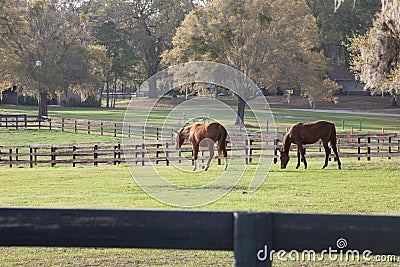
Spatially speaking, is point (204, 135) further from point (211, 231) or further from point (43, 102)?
Answer: point (43, 102)

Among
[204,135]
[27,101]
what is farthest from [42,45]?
[204,135]

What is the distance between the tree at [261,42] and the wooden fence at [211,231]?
42151 millimetres

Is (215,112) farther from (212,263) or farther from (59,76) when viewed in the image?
A: (59,76)

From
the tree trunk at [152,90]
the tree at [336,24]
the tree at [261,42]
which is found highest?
the tree at [336,24]

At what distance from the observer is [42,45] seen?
179ft

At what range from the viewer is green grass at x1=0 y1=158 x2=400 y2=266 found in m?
7.80

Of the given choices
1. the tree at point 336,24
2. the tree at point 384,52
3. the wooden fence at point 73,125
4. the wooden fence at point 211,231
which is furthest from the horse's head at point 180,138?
the tree at point 336,24

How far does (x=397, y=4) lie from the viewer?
59.8 ft

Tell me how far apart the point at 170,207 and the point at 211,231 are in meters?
8.90

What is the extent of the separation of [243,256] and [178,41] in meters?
45.9

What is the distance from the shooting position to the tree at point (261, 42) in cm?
4562

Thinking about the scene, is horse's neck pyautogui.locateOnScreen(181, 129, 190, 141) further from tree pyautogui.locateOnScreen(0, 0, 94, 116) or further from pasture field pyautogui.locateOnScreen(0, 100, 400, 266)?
tree pyautogui.locateOnScreen(0, 0, 94, 116)

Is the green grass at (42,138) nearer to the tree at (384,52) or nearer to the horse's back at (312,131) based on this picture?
the horse's back at (312,131)

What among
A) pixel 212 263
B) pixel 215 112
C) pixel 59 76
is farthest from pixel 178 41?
pixel 212 263
